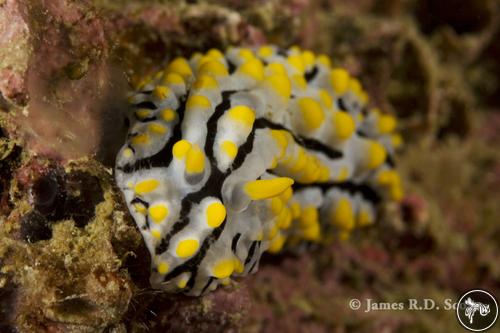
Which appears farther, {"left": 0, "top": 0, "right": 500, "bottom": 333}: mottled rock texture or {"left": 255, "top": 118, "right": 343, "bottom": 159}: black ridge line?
{"left": 255, "top": 118, "right": 343, "bottom": 159}: black ridge line

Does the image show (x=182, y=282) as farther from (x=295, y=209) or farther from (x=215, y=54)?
(x=215, y=54)

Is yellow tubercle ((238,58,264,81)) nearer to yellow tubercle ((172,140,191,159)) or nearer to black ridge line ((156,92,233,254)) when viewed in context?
black ridge line ((156,92,233,254))

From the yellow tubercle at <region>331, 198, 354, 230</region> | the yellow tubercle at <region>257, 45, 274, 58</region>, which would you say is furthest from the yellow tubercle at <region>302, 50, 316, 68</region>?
the yellow tubercle at <region>331, 198, 354, 230</region>

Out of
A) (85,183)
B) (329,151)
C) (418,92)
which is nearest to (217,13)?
(329,151)

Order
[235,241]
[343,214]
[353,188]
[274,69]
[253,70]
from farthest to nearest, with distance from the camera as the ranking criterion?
[353,188], [343,214], [274,69], [253,70], [235,241]

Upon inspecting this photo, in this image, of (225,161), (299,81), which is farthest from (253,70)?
(225,161)

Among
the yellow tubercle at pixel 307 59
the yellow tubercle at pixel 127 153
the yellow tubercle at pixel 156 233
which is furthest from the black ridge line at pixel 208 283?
the yellow tubercle at pixel 307 59

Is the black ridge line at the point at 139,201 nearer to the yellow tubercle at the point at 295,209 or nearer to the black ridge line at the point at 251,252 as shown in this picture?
the black ridge line at the point at 251,252
